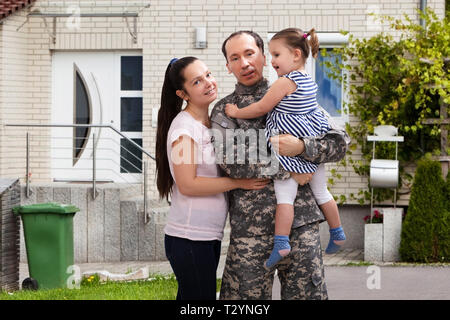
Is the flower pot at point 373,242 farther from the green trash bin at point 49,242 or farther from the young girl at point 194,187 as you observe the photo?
the young girl at point 194,187

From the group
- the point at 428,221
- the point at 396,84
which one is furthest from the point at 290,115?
the point at 396,84

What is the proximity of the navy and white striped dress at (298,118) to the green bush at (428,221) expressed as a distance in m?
6.13

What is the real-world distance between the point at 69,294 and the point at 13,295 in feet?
1.53

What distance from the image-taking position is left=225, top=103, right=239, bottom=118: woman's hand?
4.16m

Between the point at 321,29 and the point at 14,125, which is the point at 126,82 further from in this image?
the point at 321,29

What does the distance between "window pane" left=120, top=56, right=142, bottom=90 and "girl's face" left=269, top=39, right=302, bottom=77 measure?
794 cm

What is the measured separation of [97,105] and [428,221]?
477 cm

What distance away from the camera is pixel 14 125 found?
35.8ft

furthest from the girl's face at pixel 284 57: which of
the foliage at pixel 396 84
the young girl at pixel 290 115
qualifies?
the foliage at pixel 396 84

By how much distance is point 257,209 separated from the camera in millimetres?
4188

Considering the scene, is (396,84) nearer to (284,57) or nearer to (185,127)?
(284,57)

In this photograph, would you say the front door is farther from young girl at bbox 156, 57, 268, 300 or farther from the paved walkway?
young girl at bbox 156, 57, 268, 300

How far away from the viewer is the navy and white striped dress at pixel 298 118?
4.18 meters

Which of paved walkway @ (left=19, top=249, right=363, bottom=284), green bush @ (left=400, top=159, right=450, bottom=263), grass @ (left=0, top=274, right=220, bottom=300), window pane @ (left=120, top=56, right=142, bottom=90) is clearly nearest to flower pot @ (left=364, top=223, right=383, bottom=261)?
paved walkway @ (left=19, top=249, right=363, bottom=284)
